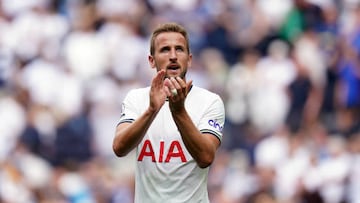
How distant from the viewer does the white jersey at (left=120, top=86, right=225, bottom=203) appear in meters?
6.58

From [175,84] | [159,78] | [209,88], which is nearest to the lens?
[175,84]

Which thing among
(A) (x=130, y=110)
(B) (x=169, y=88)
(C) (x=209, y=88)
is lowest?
(B) (x=169, y=88)

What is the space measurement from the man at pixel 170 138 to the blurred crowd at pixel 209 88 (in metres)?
6.69

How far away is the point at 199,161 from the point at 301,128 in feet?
26.4

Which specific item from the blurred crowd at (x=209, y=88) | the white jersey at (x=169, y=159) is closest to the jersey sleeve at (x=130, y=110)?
the white jersey at (x=169, y=159)

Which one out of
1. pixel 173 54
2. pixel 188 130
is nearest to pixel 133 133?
pixel 188 130

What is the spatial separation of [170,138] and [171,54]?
512 millimetres

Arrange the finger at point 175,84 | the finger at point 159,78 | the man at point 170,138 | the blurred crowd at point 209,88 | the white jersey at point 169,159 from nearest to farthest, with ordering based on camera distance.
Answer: the finger at point 175,84
the finger at point 159,78
the man at point 170,138
the white jersey at point 169,159
the blurred crowd at point 209,88

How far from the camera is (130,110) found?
6.68m

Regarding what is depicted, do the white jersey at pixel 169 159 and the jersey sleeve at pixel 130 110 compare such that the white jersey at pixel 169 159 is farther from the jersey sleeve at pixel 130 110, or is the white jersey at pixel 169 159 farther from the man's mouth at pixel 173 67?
the man's mouth at pixel 173 67

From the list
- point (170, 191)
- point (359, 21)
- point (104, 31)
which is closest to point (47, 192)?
point (104, 31)

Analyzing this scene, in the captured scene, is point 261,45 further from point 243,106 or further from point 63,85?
point 63,85

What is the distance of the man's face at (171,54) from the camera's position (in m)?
6.47

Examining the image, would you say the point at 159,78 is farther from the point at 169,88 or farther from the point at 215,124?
the point at 215,124
